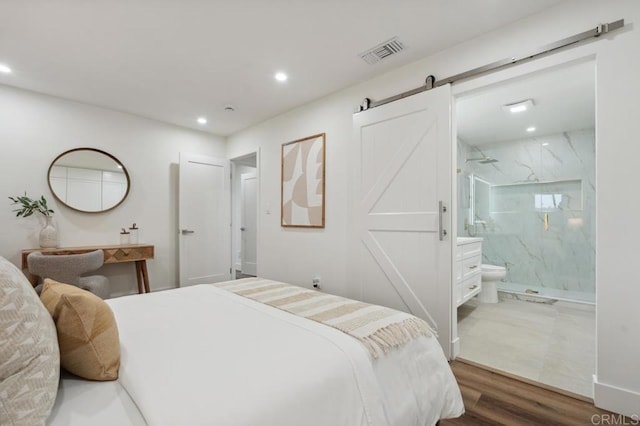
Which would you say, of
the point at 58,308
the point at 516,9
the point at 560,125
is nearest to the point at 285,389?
the point at 58,308

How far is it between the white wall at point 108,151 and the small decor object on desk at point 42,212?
0.07m

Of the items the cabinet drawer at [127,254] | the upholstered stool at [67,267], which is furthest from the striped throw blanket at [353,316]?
the cabinet drawer at [127,254]

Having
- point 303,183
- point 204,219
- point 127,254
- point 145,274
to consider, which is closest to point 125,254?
point 127,254

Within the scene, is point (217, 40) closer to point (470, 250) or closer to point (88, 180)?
point (88, 180)

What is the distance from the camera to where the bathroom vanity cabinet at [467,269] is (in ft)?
9.87

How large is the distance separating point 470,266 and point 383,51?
8.29 ft

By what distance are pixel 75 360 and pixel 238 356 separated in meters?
0.52

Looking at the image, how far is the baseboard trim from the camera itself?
5.39 ft

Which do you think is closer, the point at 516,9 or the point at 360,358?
the point at 360,358

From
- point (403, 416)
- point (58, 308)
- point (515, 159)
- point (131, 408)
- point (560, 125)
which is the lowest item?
point (403, 416)

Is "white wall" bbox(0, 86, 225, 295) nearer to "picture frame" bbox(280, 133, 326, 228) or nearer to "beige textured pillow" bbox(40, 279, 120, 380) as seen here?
"picture frame" bbox(280, 133, 326, 228)

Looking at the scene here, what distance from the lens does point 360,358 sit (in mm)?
1101

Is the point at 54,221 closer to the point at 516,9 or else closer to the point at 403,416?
the point at 403,416

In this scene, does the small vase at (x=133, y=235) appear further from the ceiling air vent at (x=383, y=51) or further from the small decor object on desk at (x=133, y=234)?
the ceiling air vent at (x=383, y=51)
